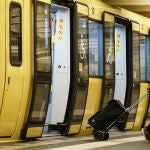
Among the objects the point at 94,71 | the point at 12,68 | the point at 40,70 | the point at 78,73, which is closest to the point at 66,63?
the point at 78,73

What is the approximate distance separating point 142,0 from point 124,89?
3.41m

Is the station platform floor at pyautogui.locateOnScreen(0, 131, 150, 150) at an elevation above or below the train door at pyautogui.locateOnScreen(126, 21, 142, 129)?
below

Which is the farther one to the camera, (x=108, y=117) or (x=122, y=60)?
(x=122, y=60)

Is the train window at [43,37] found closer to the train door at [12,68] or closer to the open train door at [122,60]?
the train door at [12,68]

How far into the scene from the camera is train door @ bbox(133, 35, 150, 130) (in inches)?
591

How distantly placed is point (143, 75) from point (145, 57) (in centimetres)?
46

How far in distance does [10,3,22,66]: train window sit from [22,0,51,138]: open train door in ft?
1.26

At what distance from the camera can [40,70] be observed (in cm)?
1015

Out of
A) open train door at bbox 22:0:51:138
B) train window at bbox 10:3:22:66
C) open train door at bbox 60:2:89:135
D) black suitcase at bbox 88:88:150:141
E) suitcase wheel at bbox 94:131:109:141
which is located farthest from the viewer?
open train door at bbox 60:2:89:135

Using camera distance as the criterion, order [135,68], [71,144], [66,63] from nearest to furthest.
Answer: [71,144] < [66,63] < [135,68]

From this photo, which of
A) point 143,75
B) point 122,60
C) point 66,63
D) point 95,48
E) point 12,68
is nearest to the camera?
point 12,68

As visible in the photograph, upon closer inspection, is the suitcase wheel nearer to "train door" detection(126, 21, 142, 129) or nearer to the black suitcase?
the black suitcase

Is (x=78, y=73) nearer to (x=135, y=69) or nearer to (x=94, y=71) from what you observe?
(x=94, y=71)

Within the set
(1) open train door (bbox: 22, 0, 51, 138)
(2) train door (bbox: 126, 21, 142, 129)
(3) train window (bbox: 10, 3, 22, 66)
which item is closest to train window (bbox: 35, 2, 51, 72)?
(1) open train door (bbox: 22, 0, 51, 138)
